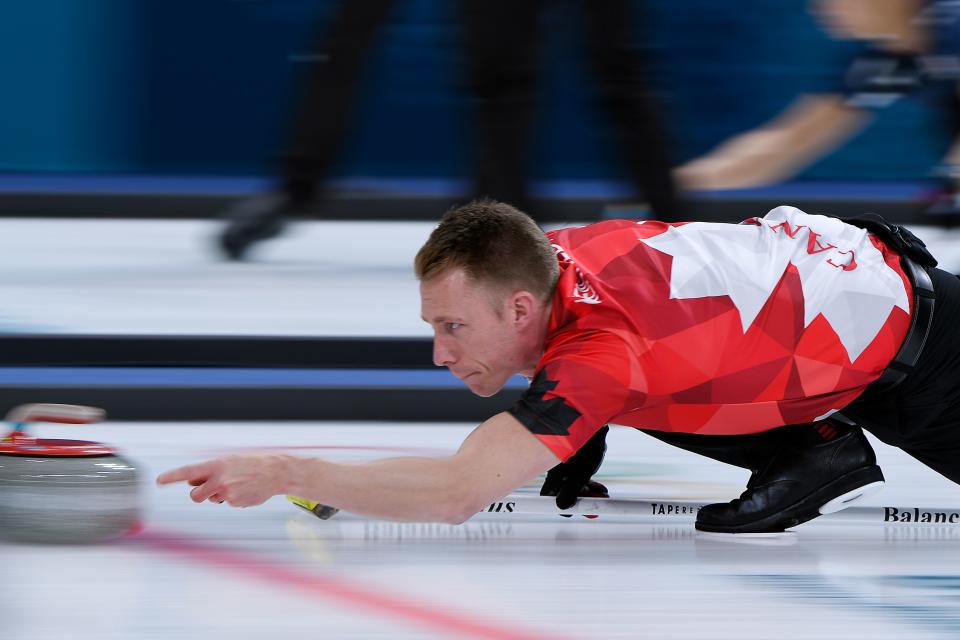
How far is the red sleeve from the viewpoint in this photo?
160 centimetres

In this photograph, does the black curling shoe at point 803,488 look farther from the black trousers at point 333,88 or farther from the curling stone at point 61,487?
the black trousers at point 333,88

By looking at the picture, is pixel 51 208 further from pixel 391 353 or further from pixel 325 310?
pixel 391 353

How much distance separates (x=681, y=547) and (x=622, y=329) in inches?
16.3

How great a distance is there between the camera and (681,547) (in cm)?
193

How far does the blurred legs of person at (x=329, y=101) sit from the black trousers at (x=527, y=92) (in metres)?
0.72

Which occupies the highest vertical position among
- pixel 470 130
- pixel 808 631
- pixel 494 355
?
pixel 470 130

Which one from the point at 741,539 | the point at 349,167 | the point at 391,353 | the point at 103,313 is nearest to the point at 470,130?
the point at 391,353

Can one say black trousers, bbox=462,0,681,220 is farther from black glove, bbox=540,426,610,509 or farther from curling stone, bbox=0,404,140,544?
curling stone, bbox=0,404,140,544

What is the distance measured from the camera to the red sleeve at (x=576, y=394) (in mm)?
1599

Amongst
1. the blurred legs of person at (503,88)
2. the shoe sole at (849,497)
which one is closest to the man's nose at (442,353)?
the shoe sole at (849,497)

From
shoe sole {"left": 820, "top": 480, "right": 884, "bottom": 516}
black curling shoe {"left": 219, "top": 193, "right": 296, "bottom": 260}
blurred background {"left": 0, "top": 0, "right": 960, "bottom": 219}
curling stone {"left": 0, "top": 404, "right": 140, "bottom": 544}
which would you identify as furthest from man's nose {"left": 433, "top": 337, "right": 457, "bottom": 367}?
blurred background {"left": 0, "top": 0, "right": 960, "bottom": 219}

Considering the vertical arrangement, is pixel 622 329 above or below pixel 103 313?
below

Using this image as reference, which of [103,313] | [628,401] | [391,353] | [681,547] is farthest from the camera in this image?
[103,313]

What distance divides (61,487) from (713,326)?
87 centimetres
